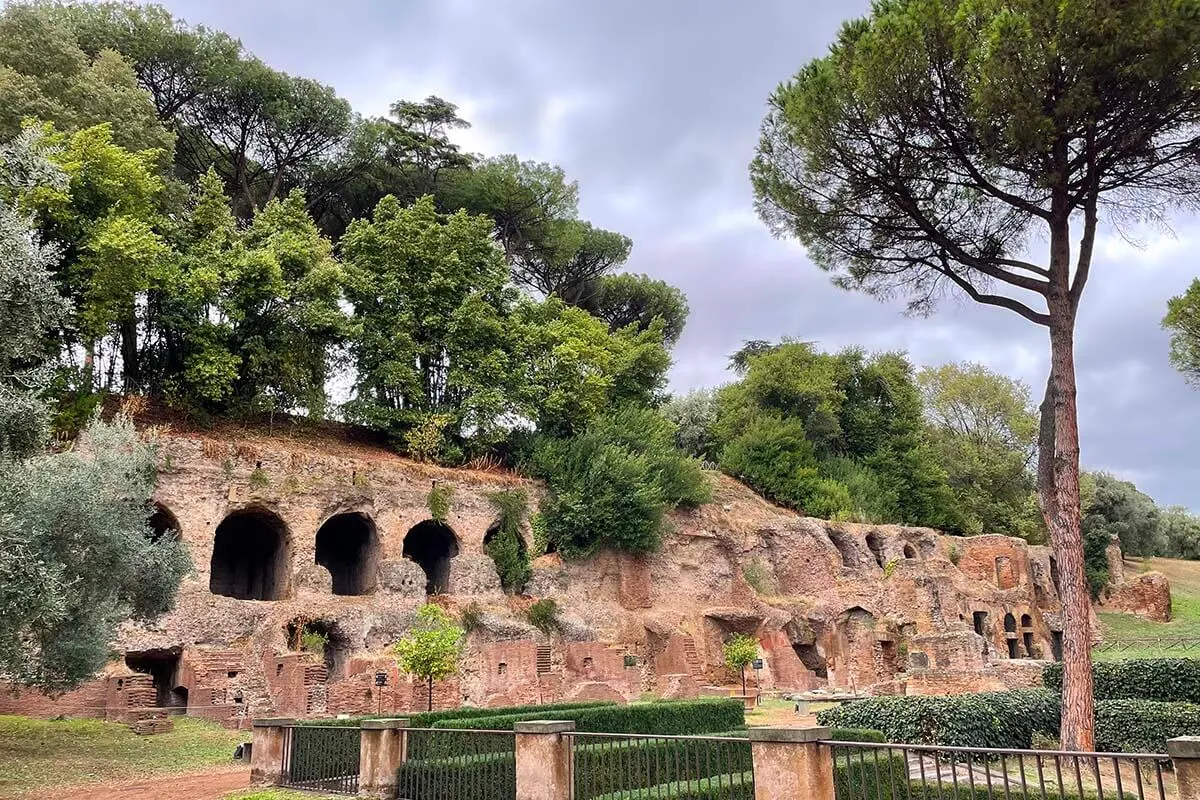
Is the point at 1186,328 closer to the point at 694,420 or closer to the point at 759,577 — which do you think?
the point at 759,577

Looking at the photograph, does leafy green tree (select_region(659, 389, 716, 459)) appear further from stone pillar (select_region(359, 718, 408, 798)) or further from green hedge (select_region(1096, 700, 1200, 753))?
stone pillar (select_region(359, 718, 408, 798))

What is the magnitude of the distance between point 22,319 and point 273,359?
573 inches

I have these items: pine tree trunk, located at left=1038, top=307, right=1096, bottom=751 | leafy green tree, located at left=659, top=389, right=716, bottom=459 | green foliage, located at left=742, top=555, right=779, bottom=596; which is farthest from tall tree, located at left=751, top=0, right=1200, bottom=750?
leafy green tree, located at left=659, top=389, right=716, bottom=459

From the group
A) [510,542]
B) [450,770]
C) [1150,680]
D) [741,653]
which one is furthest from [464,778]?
[510,542]

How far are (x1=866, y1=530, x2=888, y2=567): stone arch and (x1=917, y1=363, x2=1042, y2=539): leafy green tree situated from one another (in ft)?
40.2

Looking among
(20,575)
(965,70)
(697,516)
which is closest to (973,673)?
(697,516)

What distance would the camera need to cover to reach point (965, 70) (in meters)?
13.8

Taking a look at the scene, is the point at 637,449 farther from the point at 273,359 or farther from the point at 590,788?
the point at 590,788

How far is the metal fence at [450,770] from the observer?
9312 millimetres

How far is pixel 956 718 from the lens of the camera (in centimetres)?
1409

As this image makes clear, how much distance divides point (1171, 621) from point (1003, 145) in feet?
135

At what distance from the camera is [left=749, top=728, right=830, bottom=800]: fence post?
673 cm

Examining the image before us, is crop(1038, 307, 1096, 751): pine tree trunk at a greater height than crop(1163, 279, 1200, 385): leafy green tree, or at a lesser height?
lesser

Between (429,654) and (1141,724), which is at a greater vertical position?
(429,654)
